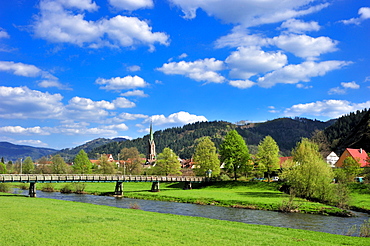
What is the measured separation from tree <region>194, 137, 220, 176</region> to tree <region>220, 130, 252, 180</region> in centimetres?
442

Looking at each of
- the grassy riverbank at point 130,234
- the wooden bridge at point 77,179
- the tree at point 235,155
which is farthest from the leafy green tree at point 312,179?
the wooden bridge at point 77,179

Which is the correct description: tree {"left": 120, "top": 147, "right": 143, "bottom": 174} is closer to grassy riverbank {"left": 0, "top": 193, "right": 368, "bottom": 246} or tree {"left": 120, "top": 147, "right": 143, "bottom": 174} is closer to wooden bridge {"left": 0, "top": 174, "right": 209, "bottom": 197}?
wooden bridge {"left": 0, "top": 174, "right": 209, "bottom": 197}

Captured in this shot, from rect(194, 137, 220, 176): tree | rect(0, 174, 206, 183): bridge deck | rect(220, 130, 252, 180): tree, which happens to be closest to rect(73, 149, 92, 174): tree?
rect(0, 174, 206, 183): bridge deck

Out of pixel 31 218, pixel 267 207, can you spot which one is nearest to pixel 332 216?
pixel 267 207

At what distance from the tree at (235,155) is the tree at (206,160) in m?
4.42

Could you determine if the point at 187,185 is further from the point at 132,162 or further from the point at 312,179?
the point at 312,179

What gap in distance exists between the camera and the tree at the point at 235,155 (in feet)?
260

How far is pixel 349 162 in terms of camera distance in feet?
243

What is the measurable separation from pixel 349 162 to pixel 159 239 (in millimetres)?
69593

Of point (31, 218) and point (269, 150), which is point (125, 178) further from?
point (31, 218)

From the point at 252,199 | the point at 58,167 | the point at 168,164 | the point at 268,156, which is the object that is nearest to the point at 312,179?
the point at 252,199

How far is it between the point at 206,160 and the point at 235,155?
9.48m

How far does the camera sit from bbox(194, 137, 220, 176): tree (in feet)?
278

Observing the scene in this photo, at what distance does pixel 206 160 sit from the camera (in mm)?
85312
